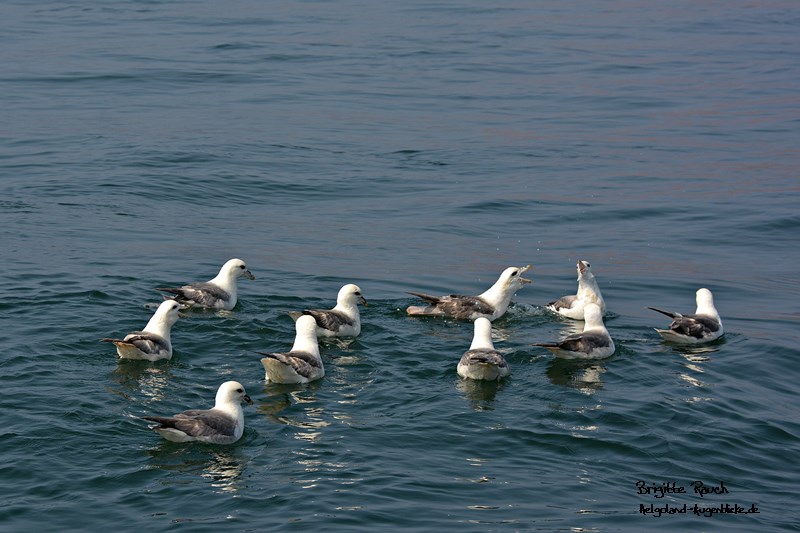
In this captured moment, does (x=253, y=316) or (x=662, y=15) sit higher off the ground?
(x=662, y=15)

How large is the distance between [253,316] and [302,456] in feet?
19.0

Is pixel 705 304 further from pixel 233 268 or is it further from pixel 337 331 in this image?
pixel 233 268

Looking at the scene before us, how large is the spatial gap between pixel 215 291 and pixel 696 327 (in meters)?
7.08

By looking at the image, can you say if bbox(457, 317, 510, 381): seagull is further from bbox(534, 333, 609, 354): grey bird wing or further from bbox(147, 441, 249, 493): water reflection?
bbox(147, 441, 249, 493): water reflection

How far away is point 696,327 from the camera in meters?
17.8

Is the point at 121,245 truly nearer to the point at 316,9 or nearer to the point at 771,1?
the point at 316,9

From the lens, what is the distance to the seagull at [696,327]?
17734 mm

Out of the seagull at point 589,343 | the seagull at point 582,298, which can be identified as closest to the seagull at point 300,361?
the seagull at point 589,343

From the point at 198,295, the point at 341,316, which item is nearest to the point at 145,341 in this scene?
the point at 198,295

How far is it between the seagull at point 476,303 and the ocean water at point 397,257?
1.28ft

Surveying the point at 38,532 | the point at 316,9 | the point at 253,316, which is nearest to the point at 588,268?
the point at 253,316

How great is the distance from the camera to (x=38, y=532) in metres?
11.2

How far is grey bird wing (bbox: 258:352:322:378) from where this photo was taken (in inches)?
597

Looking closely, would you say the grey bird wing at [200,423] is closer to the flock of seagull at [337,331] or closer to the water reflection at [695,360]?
the flock of seagull at [337,331]
